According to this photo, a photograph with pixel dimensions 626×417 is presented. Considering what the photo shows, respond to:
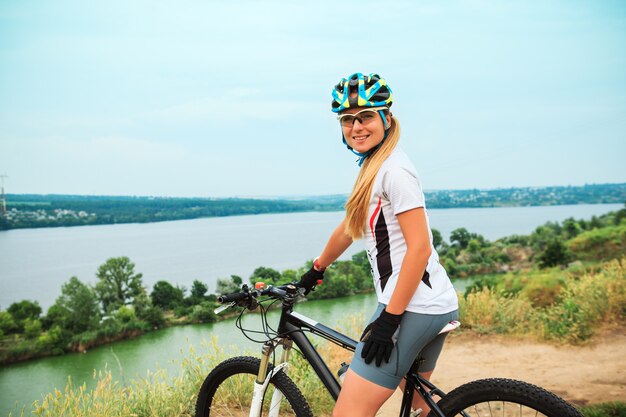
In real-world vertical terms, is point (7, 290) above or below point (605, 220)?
below

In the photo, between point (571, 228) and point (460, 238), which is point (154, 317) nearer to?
point (460, 238)

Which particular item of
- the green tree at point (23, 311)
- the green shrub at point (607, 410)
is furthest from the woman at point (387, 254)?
the green tree at point (23, 311)

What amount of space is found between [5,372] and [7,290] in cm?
1177

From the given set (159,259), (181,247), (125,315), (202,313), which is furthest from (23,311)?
(181,247)

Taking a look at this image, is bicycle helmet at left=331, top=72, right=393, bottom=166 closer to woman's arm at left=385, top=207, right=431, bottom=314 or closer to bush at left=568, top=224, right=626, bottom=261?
woman's arm at left=385, top=207, right=431, bottom=314

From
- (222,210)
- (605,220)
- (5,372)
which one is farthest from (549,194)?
(5,372)

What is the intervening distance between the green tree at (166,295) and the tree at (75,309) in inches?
93.4

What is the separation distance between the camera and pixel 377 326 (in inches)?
74.2

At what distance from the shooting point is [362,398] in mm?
1936

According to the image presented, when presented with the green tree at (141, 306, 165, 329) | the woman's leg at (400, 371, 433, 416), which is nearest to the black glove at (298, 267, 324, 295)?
the woman's leg at (400, 371, 433, 416)

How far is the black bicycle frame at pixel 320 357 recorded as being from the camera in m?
2.08

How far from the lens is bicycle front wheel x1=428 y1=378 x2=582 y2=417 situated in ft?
5.89

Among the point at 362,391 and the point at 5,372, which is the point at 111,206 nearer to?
the point at 5,372

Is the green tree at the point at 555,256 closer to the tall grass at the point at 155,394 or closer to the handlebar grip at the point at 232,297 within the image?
the tall grass at the point at 155,394
